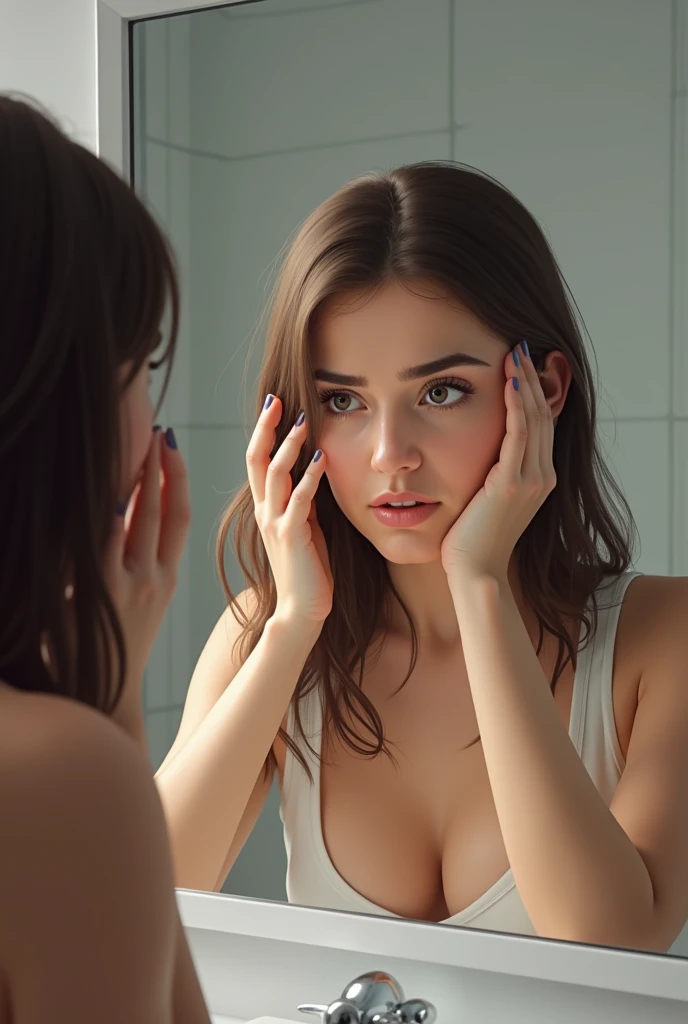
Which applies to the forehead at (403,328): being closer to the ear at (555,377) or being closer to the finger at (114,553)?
the ear at (555,377)

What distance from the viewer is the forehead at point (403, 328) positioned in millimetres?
813

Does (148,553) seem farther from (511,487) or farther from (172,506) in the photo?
(511,487)

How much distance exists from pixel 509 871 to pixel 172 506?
0.41 metres

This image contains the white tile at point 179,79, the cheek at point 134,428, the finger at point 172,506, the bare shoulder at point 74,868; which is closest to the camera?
the bare shoulder at point 74,868

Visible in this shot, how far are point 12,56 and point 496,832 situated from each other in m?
0.89

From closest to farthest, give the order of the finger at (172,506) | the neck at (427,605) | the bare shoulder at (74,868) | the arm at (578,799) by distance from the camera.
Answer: the bare shoulder at (74,868), the finger at (172,506), the arm at (578,799), the neck at (427,605)

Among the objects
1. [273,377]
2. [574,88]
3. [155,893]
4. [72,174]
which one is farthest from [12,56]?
[155,893]

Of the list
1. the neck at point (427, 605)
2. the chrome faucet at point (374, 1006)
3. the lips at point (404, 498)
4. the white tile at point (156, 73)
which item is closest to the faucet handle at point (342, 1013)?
the chrome faucet at point (374, 1006)

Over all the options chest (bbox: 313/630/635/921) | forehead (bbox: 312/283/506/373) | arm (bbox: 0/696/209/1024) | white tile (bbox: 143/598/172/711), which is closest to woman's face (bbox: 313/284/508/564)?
forehead (bbox: 312/283/506/373)

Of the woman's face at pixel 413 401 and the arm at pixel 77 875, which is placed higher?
the woman's face at pixel 413 401

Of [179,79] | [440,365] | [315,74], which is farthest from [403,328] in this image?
[179,79]

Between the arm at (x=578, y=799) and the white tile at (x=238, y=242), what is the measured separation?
1.02 ft

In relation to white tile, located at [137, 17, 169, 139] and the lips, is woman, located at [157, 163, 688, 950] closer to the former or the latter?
the lips

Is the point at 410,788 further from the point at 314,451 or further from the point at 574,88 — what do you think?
the point at 574,88
